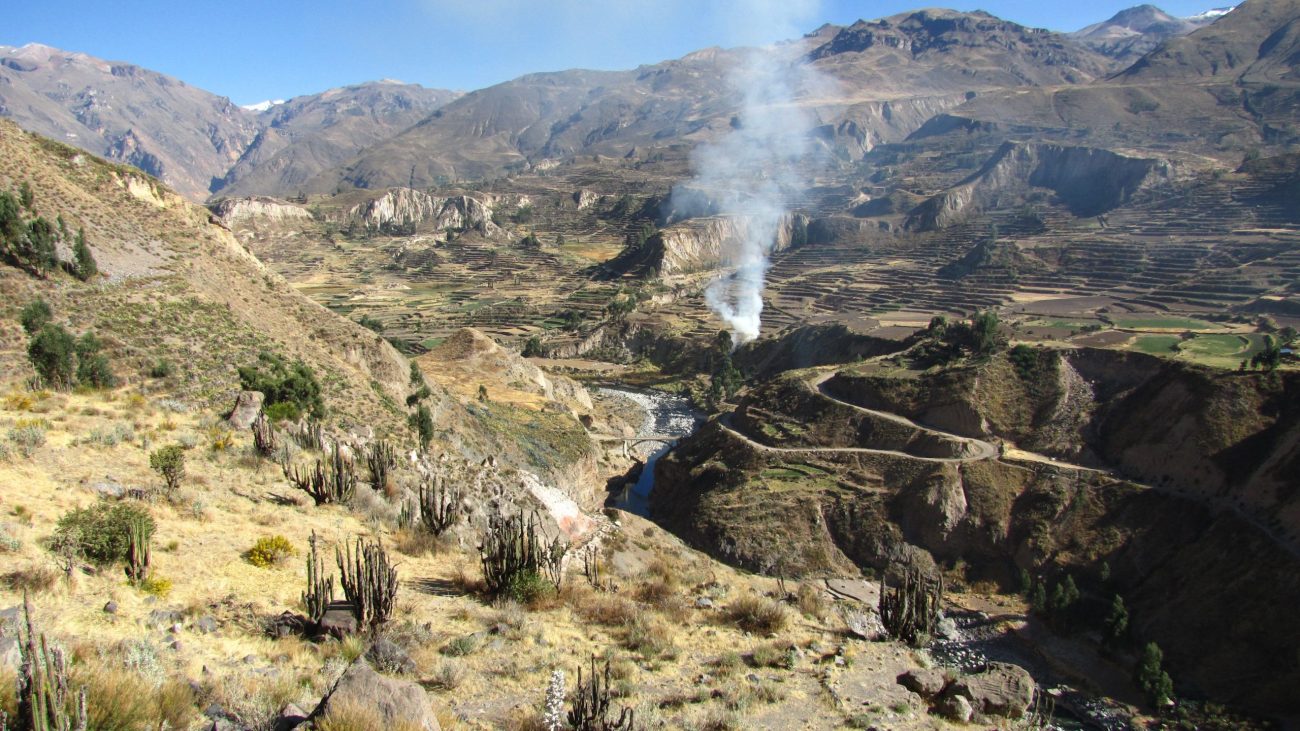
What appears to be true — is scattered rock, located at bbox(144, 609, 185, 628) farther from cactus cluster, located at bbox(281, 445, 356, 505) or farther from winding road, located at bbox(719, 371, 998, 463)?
winding road, located at bbox(719, 371, 998, 463)

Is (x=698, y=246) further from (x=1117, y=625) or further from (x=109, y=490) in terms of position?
(x=109, y=490)

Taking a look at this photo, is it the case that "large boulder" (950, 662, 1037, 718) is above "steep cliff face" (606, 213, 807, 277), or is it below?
below

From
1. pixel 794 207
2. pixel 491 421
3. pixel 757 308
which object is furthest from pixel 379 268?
pixel 491 421

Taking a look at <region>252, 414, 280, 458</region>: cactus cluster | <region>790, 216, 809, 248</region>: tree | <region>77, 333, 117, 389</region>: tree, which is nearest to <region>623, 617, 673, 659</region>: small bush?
<region>252, 414, 280, 458</region>: cactus cluster

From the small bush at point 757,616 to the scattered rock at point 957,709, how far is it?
10.8 feet

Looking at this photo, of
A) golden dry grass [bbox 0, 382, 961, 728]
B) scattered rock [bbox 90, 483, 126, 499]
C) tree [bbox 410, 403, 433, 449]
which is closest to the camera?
golden dry grass [bbox 0, 382, 961, 728]

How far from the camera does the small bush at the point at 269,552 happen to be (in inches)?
453

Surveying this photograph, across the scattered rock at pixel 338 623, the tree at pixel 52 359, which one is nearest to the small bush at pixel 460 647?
the scattered rock at pixel 338 623

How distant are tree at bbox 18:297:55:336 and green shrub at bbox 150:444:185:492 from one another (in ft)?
46.8

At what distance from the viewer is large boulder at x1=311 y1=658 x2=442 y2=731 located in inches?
263

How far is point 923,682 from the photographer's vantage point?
11.8 metres

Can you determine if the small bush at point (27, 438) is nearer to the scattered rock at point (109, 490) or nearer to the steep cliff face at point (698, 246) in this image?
the scattered rock at point (109, 490)

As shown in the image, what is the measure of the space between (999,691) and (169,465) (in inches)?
630

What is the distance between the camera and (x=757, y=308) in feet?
324
